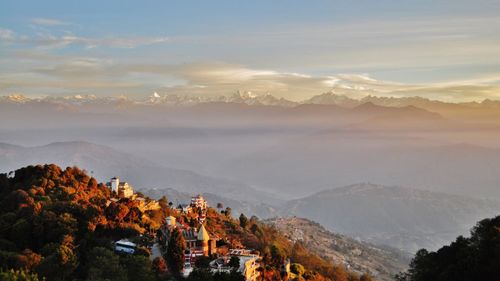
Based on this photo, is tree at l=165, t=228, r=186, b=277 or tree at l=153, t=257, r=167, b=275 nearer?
tree at l=153, t=257, r=167, b=275

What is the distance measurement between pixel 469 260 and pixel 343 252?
95.1m

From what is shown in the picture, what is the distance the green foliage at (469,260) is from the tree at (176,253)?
763 inches

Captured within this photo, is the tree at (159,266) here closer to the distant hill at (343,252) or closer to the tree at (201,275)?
the tree at (201,275)

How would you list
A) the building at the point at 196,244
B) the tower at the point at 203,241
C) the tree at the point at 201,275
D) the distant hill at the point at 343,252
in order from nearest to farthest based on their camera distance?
the tree at the point at 201,275, the building at the point at 196,244, the tower at the point at 203,241, the distant hill at the point at 343,252

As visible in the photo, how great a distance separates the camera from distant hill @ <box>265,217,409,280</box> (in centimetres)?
12581

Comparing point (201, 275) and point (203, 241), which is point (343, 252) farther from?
point (201, 275)

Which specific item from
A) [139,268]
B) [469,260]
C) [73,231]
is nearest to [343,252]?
[469,260]

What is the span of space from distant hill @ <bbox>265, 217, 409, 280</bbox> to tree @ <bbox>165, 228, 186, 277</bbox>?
7745cm

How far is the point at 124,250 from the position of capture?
4881cm

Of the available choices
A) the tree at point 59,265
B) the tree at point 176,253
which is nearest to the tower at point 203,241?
the tree at point 176,253

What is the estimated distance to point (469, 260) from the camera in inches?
1741

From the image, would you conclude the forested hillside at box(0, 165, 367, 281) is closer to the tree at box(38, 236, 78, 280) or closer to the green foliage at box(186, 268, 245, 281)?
the tree at box(38, 236, 78, 280)

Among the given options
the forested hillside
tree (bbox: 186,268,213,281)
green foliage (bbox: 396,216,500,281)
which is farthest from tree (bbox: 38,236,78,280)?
green foliage (bbox: 396,216,500,281)

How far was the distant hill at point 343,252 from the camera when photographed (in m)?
126
